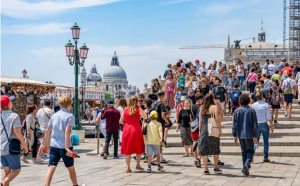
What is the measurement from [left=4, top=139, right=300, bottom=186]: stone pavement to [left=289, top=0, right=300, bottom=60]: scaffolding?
156 feet

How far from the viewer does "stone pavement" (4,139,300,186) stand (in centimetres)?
957

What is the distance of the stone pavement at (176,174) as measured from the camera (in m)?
9.57

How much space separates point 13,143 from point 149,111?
200 inches

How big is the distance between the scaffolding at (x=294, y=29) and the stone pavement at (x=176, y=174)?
156 feet

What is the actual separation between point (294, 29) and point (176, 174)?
5072cm

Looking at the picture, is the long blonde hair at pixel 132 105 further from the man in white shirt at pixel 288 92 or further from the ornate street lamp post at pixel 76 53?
the ornate street lamp post at pixel 76 53

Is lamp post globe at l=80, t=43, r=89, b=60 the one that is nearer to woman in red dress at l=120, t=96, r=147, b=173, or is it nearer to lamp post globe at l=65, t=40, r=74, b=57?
lamp post globe at l=65, t=40, r=74, b=57

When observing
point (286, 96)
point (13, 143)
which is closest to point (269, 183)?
point (13, 143)

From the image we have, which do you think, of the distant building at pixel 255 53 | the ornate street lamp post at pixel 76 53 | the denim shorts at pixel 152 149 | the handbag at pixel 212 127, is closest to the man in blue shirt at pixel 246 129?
the handbag at pixel 212 127

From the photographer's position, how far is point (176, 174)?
34.7 ft

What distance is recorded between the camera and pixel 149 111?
12273mm

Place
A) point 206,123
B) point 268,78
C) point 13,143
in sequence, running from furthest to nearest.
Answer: point 268,78 < point 206,123 < point 13,143

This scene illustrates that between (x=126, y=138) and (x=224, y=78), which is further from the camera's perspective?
(x=224, y=78)

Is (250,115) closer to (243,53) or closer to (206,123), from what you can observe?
(206,123)
